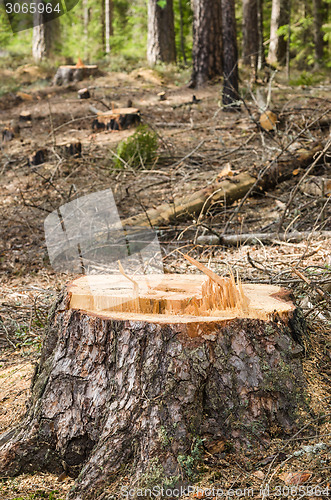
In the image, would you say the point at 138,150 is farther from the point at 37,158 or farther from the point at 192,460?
the point at 192,460

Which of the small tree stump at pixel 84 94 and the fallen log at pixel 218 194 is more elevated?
the small tree stump at pixel 84 94

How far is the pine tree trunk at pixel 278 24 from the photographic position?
14.5 m

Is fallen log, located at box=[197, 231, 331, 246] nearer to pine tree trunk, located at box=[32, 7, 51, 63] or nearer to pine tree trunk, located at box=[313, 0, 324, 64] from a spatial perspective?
pine tree trunk, located at box=[313, 0, 324, 64]

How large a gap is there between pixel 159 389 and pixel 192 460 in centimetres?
31

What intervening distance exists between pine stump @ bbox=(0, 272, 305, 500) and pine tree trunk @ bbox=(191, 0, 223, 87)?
951 centimetres

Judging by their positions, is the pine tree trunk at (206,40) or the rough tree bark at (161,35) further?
the rough tree bark at (161,35)

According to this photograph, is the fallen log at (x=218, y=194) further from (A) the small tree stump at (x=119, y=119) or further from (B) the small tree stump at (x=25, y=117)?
(B) the small tree stump at (x=25, y=117)

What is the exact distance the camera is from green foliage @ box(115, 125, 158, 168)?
6.51 metres

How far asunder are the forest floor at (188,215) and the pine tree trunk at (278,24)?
453 centimetres

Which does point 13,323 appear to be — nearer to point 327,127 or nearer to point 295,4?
point 327,127

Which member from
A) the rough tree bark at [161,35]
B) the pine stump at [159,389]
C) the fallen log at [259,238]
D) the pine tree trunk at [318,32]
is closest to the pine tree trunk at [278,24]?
the pine tree trunk at [318,32]

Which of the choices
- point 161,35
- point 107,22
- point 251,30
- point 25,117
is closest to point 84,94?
point 25,117

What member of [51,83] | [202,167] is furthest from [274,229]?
[51,83]

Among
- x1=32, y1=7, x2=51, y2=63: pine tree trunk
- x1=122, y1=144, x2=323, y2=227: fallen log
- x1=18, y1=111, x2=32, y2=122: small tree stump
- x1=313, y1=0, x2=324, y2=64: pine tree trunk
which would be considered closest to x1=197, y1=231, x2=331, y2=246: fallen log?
x1=122, y1=144, x2=323, y2=227: fallen log
